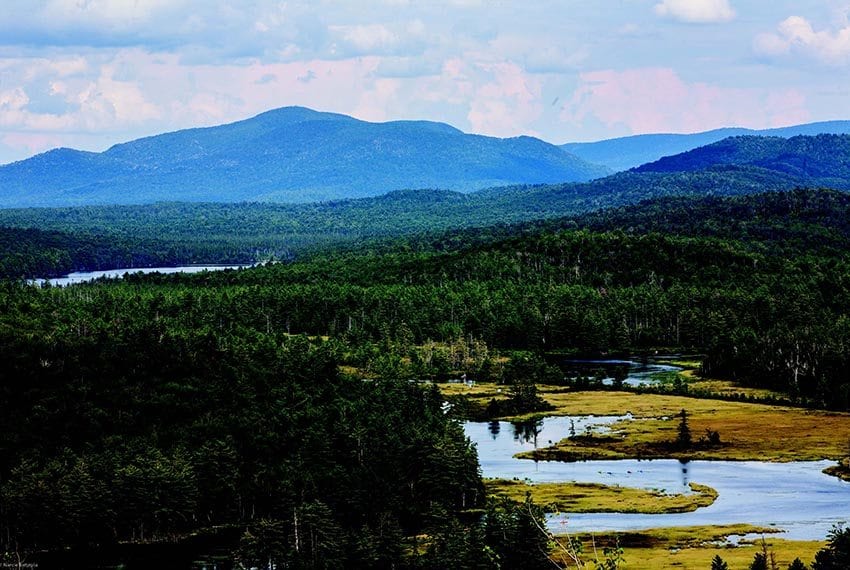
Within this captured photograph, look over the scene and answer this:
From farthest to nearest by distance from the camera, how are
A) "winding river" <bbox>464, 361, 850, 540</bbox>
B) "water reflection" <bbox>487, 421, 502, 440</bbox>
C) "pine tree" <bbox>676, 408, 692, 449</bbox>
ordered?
1. "water reflection" <bbox>487, 421, 502, 440</bbox>
2. "pine tree" <bbox>676, 408, 692, 449</bbox>
3. "winding river" <bbox>464, 361, 850, 540</bbox>

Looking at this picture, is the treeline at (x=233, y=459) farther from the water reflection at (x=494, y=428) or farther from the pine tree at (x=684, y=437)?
the pine tree at (x=684, y=437)

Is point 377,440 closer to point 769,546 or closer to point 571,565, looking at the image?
point 571,565

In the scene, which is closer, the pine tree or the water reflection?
the pine tree

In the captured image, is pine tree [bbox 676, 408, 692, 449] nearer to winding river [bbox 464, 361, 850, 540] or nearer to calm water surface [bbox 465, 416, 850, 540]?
winding river [bbox 464, 361, 850, 540]

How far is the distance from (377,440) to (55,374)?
36910 millimetres

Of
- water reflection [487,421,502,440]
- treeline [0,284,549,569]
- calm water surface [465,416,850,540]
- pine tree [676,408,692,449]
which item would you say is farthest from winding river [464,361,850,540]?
treeline [0,284,549,569]

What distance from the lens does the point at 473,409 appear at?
6658 inches

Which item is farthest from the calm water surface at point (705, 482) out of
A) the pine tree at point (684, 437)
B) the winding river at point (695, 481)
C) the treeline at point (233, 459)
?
the treeline at point (233, 459)

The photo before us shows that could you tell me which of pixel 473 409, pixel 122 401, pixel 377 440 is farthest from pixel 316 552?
pixel 473 409

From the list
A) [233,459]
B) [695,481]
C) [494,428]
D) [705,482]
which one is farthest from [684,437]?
[233,459]

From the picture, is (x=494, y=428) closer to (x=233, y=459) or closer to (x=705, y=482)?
(x=705, y=482)

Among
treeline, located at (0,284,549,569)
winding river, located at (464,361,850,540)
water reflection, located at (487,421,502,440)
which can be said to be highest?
treeline, located at (0,284,549,569)

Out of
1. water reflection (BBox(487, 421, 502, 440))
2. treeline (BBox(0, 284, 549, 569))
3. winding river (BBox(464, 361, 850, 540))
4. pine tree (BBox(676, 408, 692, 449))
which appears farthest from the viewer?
water reflection (BBox(487, 421, 502, 440))

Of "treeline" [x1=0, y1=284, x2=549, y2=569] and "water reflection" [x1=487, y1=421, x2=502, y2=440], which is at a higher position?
"treeline" [x1=0, y1=284, x2=549, y2=569]
